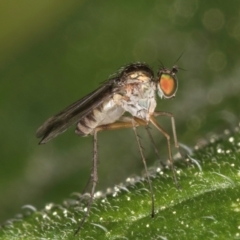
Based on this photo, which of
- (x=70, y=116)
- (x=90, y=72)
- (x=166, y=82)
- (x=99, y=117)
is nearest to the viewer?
(x=70, y=116)

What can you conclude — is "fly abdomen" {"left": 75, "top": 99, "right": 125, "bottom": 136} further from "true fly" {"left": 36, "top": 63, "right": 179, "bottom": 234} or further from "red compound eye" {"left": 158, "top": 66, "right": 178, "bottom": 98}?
"red compound eye" {"left": 158, "top": 66, "right": 178, "bottom": 98}

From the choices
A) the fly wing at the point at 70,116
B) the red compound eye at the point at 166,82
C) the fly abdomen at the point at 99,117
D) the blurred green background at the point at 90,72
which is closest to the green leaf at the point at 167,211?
the fly wing at the point at 70,116

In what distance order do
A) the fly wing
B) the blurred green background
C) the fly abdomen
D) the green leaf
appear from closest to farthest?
the green leaf → the fly wing → the fly abdomen → the blurred green background

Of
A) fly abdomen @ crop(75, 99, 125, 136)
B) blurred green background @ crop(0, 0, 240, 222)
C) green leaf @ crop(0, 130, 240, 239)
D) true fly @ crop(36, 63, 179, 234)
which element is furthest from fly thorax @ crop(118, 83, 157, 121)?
green leaf @ crop(0, 130, 240, 239)

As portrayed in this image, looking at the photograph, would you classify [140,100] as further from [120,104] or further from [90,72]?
[90,72]

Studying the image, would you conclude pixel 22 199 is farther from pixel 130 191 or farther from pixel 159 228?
pixel 159 228

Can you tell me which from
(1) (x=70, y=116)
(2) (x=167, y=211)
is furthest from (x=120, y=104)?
(2) (x=167, y=211)

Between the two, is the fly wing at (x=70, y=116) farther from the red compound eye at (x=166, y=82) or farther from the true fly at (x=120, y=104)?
the red compound eye at (x=166, y=82)
